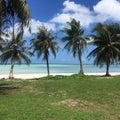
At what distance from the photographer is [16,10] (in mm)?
16281

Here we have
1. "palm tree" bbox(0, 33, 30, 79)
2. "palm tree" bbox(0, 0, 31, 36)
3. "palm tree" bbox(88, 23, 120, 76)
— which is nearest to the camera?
"palm tree" bbox(0, 0, 31, 36)

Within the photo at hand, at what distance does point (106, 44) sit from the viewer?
36938 mm

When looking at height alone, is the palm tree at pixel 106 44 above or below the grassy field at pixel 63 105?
above

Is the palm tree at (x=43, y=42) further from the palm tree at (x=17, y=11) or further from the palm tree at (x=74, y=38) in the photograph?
the palm tree at (x=17, y=11)

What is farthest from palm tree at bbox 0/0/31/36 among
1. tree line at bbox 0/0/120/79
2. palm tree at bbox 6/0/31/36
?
tree line at bbox 0/0/120/79

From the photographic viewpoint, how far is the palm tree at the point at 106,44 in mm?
36438

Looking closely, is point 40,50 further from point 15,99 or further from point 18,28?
point 15,99

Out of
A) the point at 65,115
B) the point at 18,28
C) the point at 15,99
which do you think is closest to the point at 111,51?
the point at 18,28

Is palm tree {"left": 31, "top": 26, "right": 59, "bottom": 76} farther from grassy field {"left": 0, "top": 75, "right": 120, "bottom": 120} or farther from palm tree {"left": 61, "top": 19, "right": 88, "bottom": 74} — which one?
grassy field {"left": 0, "top": 75, "right": 120, "bottom": 120}

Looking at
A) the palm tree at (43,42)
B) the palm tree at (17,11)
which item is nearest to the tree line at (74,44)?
the palm tree at (43,42)

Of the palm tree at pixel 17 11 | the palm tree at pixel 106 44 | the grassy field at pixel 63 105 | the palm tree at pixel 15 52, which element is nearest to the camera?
the grassy field at pixel 63 105

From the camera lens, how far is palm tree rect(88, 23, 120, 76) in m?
36.4

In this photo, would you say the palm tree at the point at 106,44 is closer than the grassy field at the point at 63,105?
No

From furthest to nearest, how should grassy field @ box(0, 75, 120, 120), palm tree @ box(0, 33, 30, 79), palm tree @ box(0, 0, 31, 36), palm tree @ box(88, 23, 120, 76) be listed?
palm tree @ box(0, 33, 30, 79) < palm tree @ box(88, 23, 120, 76) < palm tree @ box(0, 0, 31, 36) < grassy field @ box(0, 75, 120, 120)
